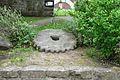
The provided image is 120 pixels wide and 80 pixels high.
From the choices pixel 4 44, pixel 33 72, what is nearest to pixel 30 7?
pixel 4 44

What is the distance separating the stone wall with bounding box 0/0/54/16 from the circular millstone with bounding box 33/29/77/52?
2444 millimetres

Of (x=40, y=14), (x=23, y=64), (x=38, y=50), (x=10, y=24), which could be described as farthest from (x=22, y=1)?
(x=23, y=64)

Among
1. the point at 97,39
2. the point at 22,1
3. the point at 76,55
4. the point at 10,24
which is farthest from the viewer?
the point at 22,1

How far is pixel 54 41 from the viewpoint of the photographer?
630 centimetres

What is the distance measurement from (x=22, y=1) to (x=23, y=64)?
13.8 feet

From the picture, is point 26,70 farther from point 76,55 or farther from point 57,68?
point 76,55

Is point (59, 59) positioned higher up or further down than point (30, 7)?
further down

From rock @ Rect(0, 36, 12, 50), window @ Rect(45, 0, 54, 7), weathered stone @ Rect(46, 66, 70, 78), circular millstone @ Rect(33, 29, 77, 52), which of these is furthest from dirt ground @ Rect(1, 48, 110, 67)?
window @ Rect(45, 0, 54, 7)

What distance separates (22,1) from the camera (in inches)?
365

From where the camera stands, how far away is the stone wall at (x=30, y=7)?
9258 millimetres

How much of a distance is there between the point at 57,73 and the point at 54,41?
1.28 m

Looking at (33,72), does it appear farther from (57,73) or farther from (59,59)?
(59,59)

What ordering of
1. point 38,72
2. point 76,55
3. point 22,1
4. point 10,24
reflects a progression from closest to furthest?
point 38,72, point 76,55, point 10,24, point 22,1

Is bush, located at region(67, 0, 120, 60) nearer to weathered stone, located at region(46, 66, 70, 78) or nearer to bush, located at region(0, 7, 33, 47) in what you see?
weathered stone, located at region(46, 66, 70, 78)
